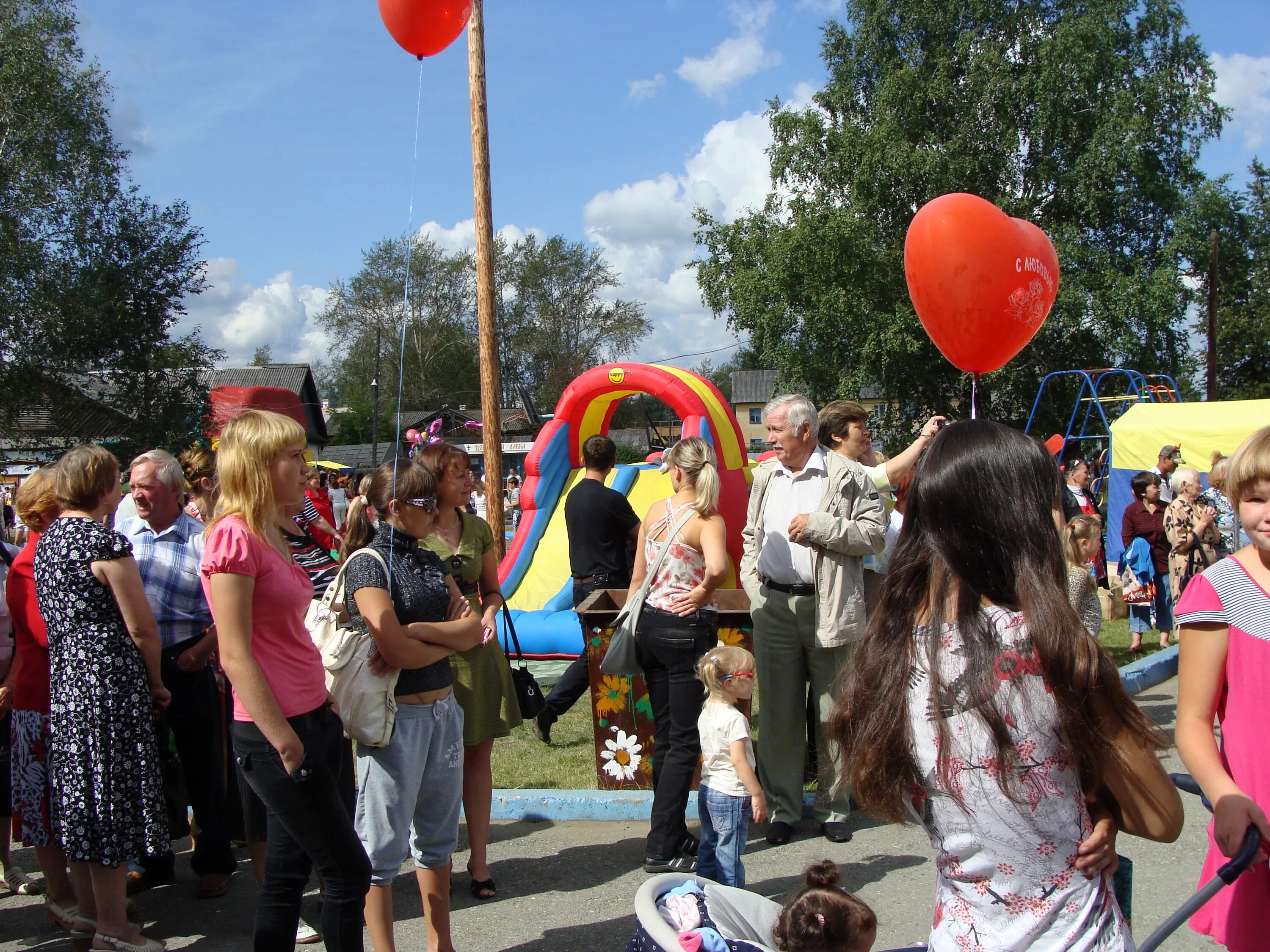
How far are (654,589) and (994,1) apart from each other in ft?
93.3

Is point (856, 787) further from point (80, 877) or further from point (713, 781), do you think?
point (80, 877)

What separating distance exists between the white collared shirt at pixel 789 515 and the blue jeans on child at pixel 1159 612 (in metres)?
5.53

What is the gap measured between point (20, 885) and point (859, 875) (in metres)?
3.52

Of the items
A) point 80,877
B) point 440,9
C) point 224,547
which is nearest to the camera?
point 224,547

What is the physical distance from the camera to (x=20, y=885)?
415cm

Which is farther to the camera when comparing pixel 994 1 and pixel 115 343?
pixel 994 1

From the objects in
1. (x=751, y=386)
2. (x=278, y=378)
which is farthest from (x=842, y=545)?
(x=751, y=386)

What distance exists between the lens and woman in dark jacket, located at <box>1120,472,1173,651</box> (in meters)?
8.77

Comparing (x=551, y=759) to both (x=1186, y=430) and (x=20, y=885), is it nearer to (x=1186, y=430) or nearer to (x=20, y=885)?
(x=20, y=885)

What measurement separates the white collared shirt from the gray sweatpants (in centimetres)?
177

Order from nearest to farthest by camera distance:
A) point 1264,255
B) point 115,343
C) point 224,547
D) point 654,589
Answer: point 224,547, point 654,589, point 115,343, point 1264,255

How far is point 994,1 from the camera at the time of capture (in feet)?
88.8

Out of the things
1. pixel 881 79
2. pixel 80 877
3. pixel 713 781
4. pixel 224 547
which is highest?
pixel 881 79

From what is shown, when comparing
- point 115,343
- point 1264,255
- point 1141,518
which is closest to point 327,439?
point 115,343
